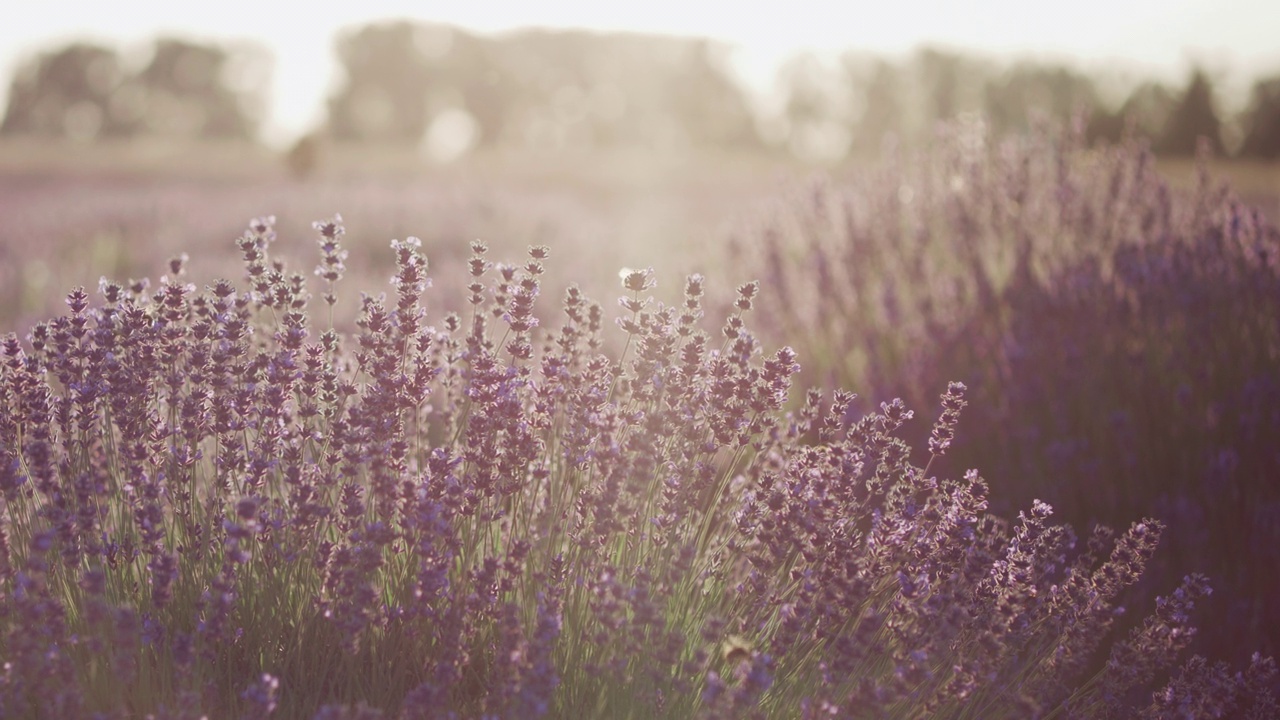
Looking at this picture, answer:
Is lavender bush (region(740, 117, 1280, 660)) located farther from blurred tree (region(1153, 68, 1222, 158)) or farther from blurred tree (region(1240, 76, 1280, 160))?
blurred tree (region(1240, 76, 1280, 160))

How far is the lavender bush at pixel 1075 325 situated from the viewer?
142 inches

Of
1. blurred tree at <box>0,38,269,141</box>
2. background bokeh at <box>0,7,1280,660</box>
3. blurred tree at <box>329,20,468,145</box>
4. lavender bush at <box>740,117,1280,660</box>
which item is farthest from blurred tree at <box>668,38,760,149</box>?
lavender bush at <box>740,117,1280,660</box>

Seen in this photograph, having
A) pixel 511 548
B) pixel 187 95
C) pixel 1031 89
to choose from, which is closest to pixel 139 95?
pixel 187 95

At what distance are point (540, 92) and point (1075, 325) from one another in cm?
4661

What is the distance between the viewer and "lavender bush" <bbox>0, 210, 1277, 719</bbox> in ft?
6.69

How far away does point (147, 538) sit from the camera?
203 centimetres

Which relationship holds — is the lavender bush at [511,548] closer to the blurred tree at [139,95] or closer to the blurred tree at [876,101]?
the blurred tree at [876,101]

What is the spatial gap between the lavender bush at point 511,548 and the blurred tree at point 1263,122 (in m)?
37.1

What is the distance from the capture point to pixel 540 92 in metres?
48.8

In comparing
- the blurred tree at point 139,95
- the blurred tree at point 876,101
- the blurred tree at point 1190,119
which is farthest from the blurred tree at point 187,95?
the blurred tree at point 1190,119

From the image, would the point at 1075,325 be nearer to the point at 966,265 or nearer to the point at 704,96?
the point at 966,265

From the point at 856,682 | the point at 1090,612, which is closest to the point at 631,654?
the point at 856,682

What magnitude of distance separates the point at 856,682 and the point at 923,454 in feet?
6.76

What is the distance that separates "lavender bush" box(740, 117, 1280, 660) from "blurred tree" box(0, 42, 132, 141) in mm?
55165
